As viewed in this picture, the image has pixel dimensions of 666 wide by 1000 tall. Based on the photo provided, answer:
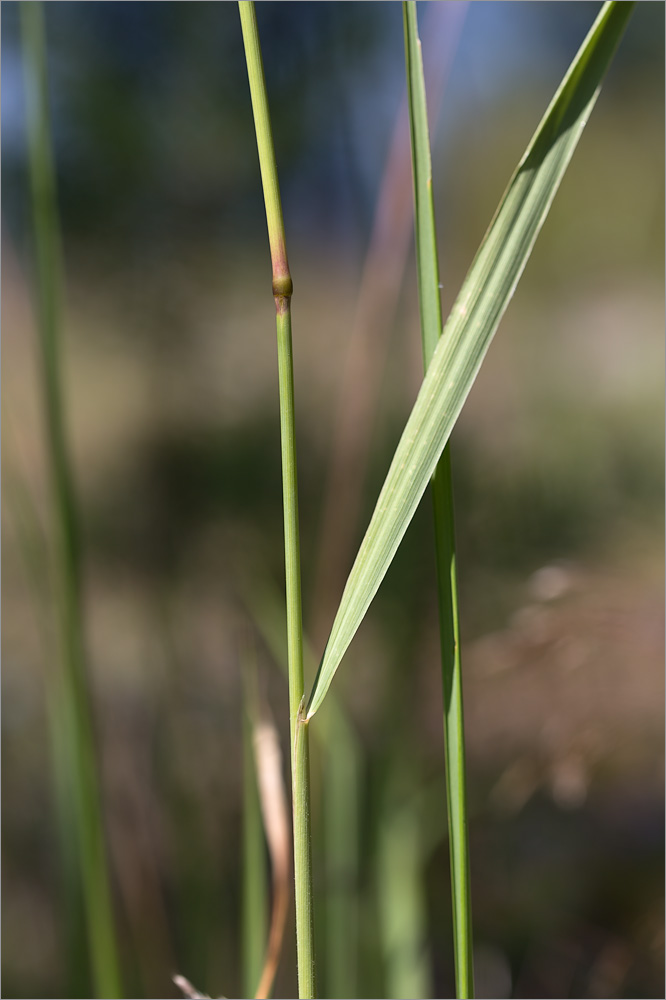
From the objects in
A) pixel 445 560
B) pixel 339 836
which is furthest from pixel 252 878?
pixel 445 560

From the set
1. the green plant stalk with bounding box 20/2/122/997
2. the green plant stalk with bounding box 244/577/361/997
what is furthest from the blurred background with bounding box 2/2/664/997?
the green plant stalk with bounding box 20/2/122/997

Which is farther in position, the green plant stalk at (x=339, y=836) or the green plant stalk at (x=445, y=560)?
the green plant stalk at (x=339, y=836)

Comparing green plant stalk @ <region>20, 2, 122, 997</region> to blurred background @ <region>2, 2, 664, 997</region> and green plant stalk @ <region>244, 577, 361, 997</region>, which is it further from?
blurred background @ <region>2, 2, 664, 997</region>

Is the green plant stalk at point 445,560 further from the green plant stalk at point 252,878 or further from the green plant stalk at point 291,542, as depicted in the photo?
the green plant stalk at point 252,878

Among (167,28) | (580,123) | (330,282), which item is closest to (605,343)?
(330,282)

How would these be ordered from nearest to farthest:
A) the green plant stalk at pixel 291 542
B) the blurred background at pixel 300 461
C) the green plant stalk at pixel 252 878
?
the green plant stalk at pixel 291 542, the green plant stalk at pixel 252 878, the blurred background at pixel 300 461

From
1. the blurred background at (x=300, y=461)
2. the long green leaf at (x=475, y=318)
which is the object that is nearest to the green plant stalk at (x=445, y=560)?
the long green leaf at (x=475, y=318)

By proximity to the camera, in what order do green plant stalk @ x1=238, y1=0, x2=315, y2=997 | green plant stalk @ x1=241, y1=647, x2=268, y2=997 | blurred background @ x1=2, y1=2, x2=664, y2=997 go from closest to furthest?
green plant stalk @ x1=238, y1=0, x2=315, y2=997 → green plant stalk @ x1=241, y1=647, x2=268, y2=997 → blurred background @ x1=2, y1=2, x2=664, y2=997
